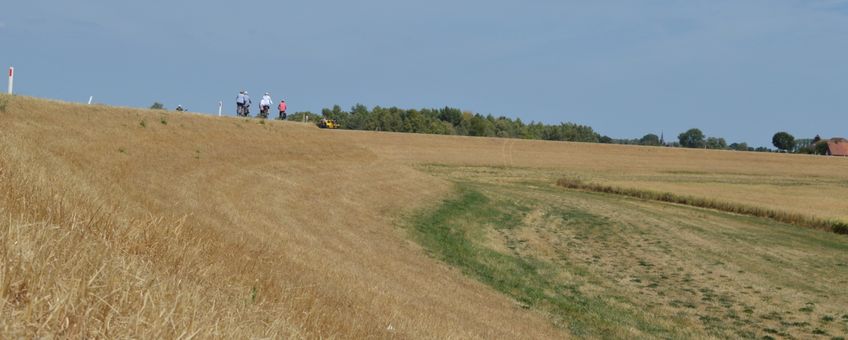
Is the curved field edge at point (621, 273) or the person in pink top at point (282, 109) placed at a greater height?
the person in pink top at point (282, 109)

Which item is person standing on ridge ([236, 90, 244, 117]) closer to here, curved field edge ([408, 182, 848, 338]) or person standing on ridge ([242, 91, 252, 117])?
person standing on ridge ([242, 91, 252, 117])

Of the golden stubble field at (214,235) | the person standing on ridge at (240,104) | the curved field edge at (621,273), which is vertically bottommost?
the curved field edge at (621,273)

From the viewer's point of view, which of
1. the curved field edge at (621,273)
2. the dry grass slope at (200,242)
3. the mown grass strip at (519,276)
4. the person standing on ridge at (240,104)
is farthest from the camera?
the person standing on ridge at (240,104)

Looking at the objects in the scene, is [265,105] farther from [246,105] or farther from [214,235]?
[214,235]

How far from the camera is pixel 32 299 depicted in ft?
13.4

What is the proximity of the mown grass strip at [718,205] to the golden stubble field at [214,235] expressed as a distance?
78.5 inches

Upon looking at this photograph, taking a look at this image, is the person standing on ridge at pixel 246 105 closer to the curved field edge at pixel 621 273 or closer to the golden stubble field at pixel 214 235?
the golden stubble field at pixel 214 235

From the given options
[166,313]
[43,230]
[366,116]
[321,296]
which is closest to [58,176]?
[321,296]

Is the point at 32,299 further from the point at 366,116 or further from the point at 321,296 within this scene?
the point at 366,116

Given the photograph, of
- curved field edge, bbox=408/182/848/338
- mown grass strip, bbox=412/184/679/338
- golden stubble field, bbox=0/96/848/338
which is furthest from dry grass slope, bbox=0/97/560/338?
curved field edge, bbox=408/182/848/338

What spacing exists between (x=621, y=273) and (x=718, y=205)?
3204 centimetres

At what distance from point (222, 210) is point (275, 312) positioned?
1271cm

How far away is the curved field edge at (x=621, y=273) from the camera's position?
2012 cm

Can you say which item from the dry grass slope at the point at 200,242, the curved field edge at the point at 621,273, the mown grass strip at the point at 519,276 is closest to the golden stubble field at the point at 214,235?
the dry grass slope at the point at 200,242
